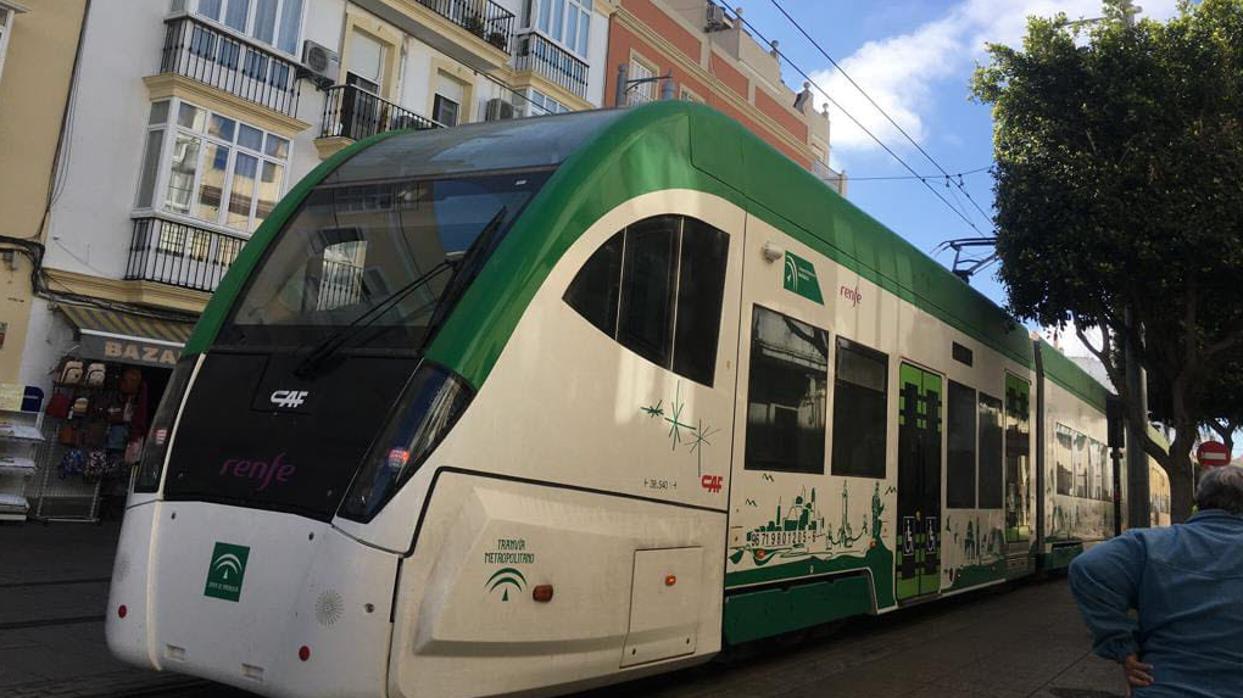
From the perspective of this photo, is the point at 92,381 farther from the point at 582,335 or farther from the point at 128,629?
the point at 582,335

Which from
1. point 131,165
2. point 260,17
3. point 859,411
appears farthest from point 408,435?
point 260,17

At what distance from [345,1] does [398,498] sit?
15.8m

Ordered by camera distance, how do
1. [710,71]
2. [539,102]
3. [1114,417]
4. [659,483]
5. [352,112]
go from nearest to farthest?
1. [659,483]
2. [352,112]
3. [1114,417]
4. [539,102]
5. [710,71]

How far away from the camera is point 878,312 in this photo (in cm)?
790

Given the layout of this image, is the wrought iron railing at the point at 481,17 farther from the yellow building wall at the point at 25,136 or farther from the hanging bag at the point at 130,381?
the hanging bag at the point at 130,381

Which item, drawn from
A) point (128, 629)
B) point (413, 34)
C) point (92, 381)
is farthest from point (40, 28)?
point (128, 629)

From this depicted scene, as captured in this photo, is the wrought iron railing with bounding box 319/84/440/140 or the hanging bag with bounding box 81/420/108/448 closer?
the hanging bag with bounding box 81/420/108/448

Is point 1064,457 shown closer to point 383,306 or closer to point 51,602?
point 383,306

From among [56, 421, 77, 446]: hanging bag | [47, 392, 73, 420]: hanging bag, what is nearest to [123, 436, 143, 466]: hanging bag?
[56, 421, 77, 446]: hanging bag

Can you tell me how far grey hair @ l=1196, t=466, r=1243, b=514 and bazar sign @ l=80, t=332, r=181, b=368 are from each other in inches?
501

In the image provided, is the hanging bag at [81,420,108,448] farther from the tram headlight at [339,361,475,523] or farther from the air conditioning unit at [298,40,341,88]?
the tram headlight at [339,361,475,523]

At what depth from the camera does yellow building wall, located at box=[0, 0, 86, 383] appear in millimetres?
12758

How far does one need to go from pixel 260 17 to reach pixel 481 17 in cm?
529

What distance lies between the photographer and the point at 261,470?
417 cm
